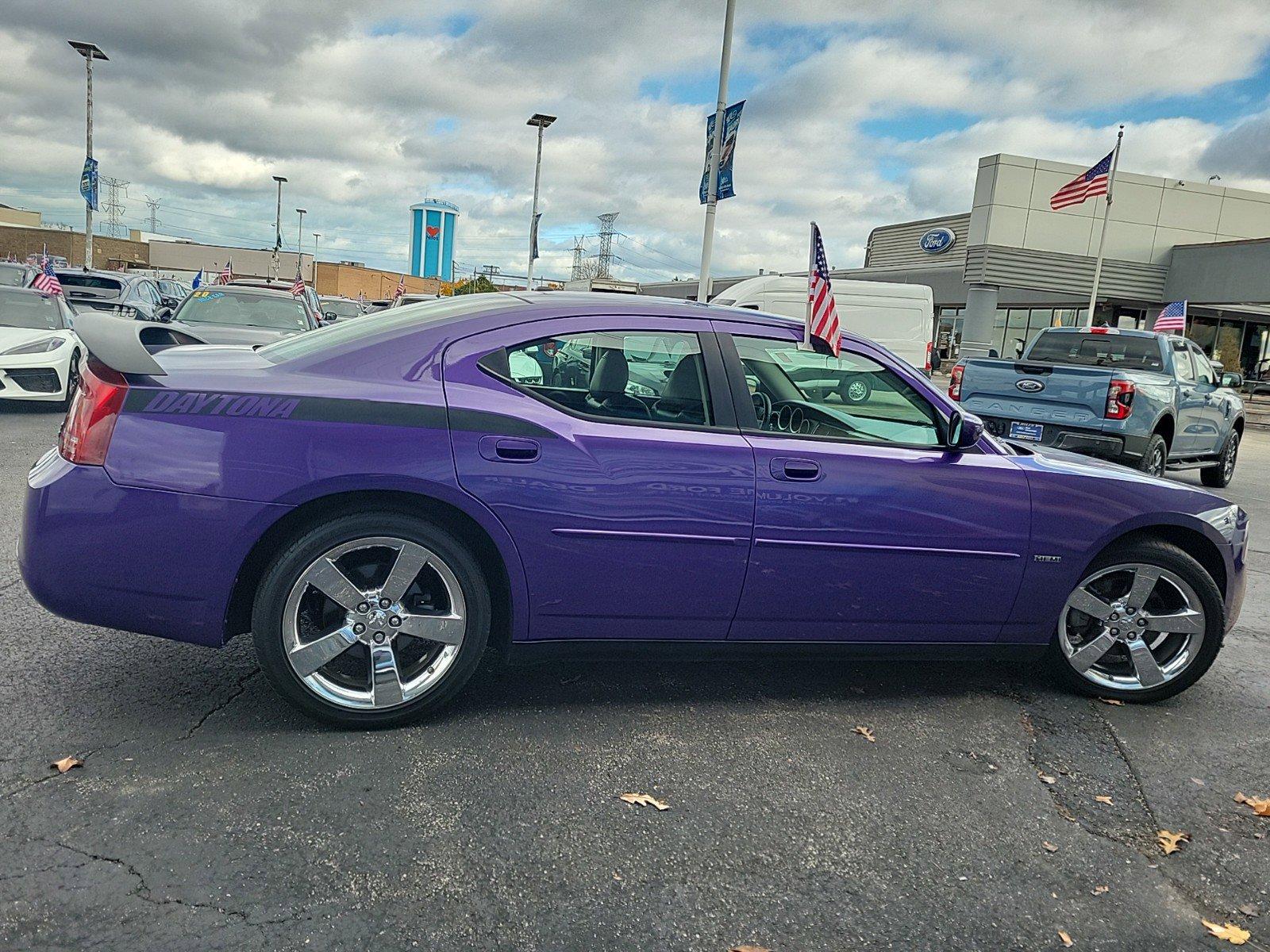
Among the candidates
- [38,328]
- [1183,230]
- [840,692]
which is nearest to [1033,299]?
[1183,230]

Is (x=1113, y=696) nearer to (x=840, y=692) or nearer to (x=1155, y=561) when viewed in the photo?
(x=1155, y=561)

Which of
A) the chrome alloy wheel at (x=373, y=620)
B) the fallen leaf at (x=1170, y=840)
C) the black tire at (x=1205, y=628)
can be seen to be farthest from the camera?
the black tire at (x=1205, y=628)

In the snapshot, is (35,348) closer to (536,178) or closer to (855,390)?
(855,390)

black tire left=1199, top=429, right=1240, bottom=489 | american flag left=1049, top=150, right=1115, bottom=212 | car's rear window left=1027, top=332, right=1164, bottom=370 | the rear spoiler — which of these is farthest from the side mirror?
american flag left=1049, top=150, right=1115, bottom=212

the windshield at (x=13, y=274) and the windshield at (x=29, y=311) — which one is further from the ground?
the windshield at (x=13, y=274)

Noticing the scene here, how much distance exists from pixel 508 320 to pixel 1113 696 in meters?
3.01

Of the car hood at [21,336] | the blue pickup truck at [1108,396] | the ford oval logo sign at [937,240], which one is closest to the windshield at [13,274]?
the car hood at [21,336]

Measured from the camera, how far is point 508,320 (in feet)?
11.6

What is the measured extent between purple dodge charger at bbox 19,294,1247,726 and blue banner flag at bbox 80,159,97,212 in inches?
1359

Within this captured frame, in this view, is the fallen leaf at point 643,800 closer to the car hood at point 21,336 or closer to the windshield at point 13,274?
the car hood at point 21,336

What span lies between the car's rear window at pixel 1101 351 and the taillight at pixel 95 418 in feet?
31.6

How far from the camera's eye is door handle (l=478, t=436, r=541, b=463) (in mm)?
3314

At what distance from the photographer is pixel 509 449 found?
3334mm

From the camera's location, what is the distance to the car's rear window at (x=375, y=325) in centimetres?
359
